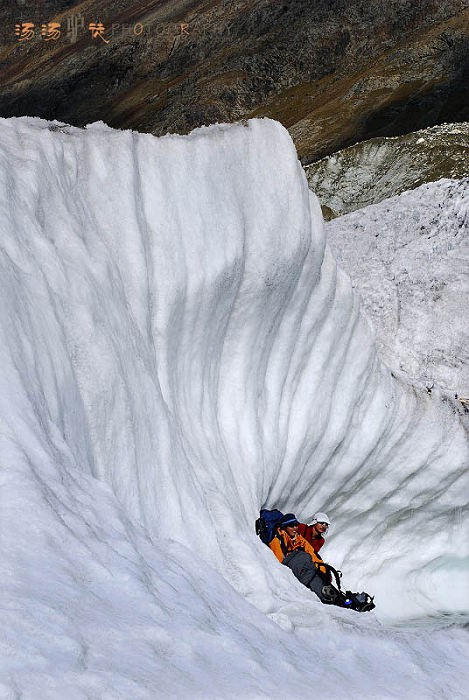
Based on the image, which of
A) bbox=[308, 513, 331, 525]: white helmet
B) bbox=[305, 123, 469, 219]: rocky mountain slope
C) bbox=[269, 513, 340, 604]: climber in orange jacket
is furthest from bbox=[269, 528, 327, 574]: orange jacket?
bbox=[305, 123, 469, 219]: rocky mountain slope

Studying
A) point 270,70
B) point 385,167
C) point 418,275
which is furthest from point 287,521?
point 270,70

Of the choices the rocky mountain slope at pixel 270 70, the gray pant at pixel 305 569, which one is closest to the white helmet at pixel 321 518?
the gray pant at pixel 305 569

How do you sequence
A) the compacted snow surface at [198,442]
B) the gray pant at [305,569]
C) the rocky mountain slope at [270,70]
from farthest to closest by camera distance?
1. the rocky mountain slope at [270,70]
2. the gray pant at [305,569]
3. the compacted snow surface at [198,442]

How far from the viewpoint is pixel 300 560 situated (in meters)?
9.47

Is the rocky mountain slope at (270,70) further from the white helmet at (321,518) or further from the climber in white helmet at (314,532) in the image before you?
the climber in white helmet at (314,532)

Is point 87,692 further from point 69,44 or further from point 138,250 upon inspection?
point 69,44

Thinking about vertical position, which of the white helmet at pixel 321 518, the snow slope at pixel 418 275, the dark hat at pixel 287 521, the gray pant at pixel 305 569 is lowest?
the gray pant at pixel 305 569

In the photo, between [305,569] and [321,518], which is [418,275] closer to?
[321,518]

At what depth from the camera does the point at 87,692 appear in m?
3.62

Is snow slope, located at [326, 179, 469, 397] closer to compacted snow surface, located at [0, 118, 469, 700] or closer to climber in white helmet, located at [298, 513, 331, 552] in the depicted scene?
compacted snow surface, located at [0, 118, 469, 700]

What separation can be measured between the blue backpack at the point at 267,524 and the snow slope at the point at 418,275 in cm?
505

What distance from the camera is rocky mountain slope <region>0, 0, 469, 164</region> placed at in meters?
50.6

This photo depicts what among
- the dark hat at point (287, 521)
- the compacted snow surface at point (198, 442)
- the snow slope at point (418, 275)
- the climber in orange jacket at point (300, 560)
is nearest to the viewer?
the compacted snow surface at point (198, 442)

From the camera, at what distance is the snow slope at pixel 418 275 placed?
577 inches
